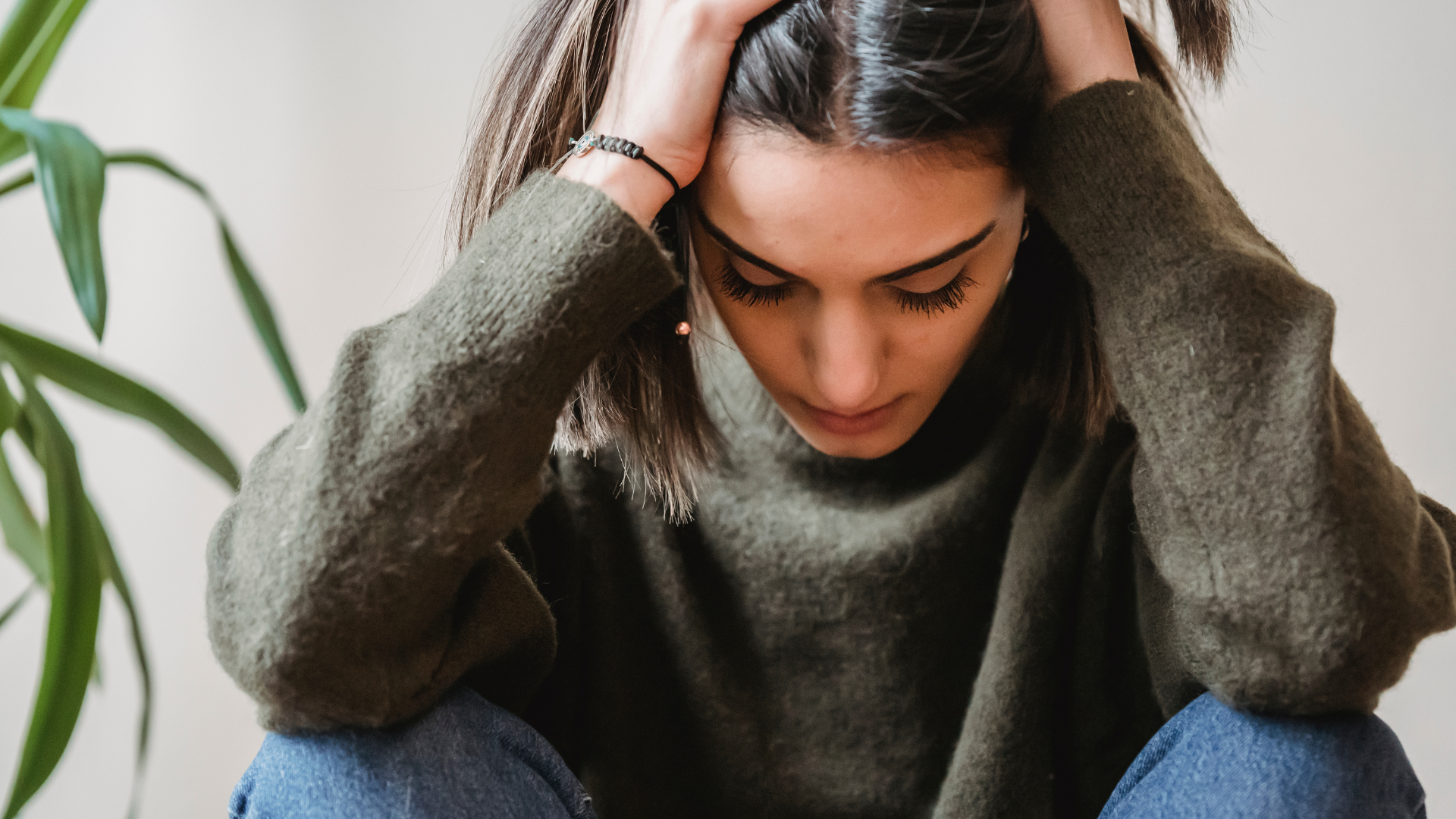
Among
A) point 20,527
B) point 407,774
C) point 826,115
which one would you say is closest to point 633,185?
point 826,115

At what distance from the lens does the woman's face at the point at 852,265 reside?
1.97 feet

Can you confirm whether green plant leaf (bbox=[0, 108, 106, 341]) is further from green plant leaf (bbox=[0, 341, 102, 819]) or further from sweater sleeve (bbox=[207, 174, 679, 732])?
sweater sleeve (bbox=[207, 174, 679, 732])

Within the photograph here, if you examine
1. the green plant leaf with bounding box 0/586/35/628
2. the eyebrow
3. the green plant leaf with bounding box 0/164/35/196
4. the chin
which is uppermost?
the green plant leaf with bounding box 0/164/35/196

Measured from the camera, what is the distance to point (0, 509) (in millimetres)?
902

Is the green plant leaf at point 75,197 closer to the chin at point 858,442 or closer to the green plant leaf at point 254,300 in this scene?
the green plant leaf at point 254,300

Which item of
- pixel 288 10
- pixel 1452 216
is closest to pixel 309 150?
pixel 288 10

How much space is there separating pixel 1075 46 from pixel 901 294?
21 centimetres

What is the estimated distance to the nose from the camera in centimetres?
64

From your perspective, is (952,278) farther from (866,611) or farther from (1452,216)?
(1452,216)

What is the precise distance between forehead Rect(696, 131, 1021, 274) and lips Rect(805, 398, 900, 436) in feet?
0.47

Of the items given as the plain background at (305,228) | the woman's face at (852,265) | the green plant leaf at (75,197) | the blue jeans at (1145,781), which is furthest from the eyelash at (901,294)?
the plain background at (305,228)

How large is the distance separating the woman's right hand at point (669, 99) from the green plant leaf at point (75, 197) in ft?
1.21

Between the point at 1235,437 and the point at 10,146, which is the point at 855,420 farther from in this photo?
the point at 10,146

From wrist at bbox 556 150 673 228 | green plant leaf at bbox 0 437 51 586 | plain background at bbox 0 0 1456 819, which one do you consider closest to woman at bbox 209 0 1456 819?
wrist at bbox 556 150 673 228
